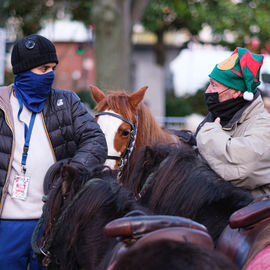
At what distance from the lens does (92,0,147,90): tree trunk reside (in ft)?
33.6

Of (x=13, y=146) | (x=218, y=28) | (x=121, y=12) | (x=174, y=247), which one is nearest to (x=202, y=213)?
(x=174, y=247)

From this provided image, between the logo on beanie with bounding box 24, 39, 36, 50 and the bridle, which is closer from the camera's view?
the logo on beanie with bounding box 24, 39, 36, 50

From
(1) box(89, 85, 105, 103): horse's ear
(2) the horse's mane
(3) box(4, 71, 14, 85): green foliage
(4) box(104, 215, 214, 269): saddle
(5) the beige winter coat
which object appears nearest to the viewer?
(4) box(104, 215, 214, 269): saddle

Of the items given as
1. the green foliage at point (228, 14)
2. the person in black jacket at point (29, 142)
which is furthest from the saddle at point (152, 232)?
the green foliage at point (228, 14)

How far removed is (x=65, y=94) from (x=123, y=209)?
1089 mm

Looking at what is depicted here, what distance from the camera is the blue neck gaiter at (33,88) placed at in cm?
271

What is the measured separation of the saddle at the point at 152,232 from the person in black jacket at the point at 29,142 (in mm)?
894

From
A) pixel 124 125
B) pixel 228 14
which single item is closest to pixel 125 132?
pixel 124 125

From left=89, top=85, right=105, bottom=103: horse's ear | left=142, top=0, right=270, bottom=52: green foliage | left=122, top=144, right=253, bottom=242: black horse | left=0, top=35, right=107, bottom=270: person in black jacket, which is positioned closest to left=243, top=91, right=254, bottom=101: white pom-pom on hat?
left=122, top=144, right=253, bottom=242: black horse

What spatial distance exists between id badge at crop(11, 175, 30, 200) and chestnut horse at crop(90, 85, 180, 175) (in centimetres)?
160

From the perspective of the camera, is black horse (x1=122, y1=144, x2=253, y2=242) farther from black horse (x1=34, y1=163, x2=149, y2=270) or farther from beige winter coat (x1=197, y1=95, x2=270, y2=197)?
black horse (x1=34, y1=163, x2=149, y2=270)

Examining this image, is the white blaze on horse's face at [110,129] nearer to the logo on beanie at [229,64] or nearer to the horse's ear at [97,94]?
the horse's ear at [97,94]

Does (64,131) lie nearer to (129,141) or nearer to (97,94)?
(129,141)

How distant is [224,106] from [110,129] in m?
1.79
